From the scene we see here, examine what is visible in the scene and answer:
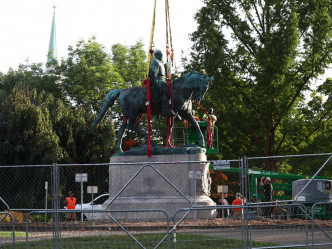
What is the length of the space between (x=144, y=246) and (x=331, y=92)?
25999mm

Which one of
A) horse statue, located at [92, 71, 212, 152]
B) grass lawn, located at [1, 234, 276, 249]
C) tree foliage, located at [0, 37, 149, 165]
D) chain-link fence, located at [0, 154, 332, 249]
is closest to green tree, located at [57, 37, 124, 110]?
tree foliage, located at [0, 37, 149, 165]

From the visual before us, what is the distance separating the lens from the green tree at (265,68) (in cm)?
Answer: 3666

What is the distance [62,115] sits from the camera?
4116 cm

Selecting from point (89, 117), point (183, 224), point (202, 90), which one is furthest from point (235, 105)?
point (183, 224)

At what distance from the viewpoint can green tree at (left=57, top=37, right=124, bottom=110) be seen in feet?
163

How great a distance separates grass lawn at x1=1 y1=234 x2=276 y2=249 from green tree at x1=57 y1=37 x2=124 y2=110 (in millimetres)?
33627

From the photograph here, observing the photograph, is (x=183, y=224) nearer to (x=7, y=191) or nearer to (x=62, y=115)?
(x=7, y=191)

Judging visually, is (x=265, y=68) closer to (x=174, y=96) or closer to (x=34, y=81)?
(x=174, y=96)

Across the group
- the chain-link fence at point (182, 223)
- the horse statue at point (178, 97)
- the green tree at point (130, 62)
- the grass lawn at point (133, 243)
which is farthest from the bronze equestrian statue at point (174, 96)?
the green tree at point (130, 62)

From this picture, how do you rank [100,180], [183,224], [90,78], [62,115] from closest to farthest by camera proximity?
[183,224] → [100,180] → [62,115] → [90,78]

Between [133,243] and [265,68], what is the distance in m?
23.9

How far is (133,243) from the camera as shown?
45.5ft

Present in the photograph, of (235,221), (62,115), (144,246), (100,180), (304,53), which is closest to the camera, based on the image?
(144,246)

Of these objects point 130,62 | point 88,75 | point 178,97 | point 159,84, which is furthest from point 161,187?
point 130,62
